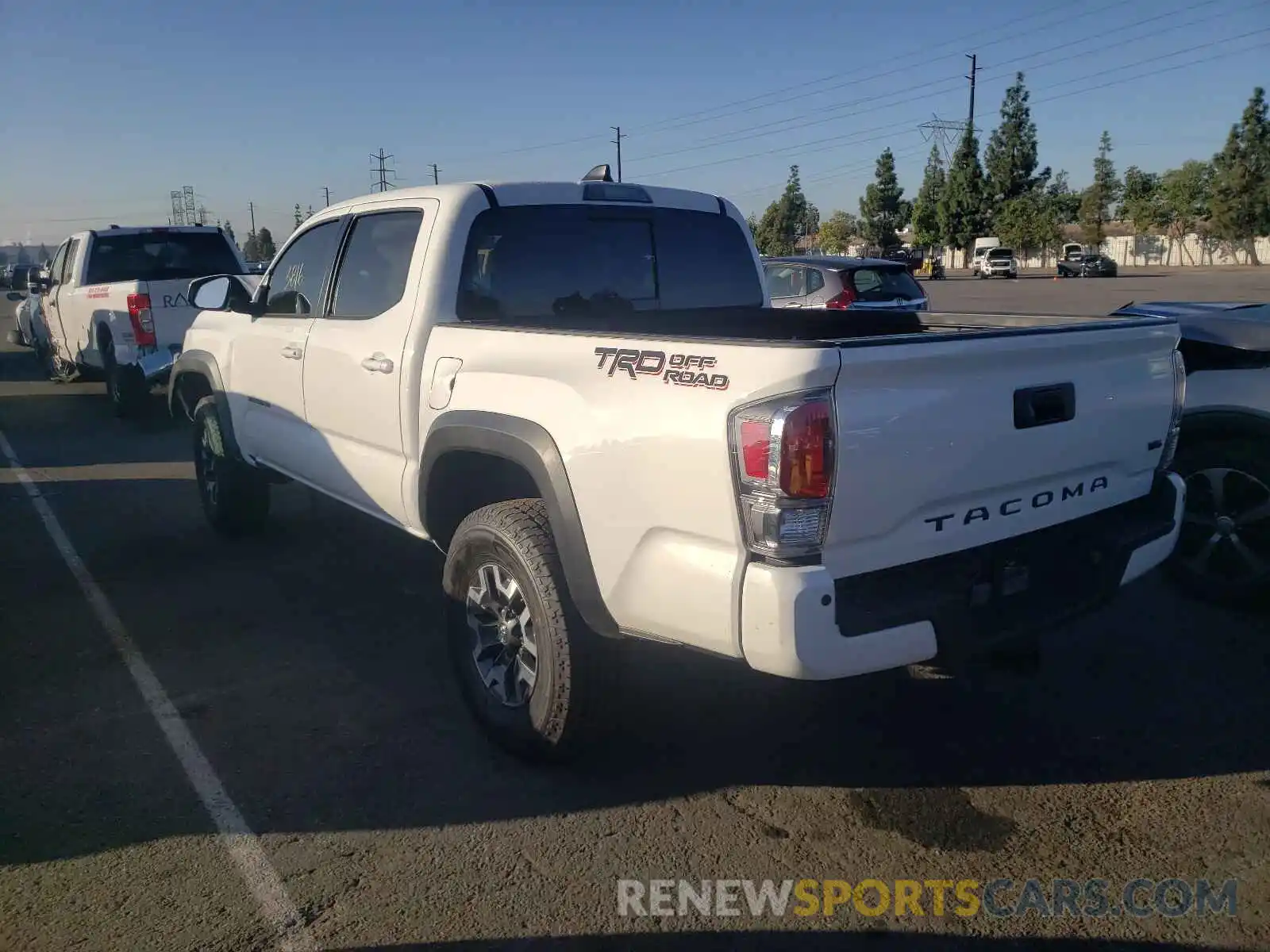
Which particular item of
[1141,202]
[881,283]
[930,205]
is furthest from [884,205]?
[881,283]

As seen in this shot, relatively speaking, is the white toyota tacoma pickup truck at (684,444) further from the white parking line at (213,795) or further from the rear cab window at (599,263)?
the white parking line at (213,795)

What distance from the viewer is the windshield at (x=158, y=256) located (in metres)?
11.5

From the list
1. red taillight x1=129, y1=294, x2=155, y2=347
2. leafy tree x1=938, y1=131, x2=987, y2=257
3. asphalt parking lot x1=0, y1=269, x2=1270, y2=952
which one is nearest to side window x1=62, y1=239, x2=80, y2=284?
red taillight x1=129, y1=294, x2=155, y2=347

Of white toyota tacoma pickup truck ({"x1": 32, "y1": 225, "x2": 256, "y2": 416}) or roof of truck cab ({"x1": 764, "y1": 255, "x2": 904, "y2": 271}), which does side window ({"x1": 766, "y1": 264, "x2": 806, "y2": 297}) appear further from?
A: white toyota tacoma pickup truck ({"x1": 32, "y1": 225, "x2": 256, "y2": 416})

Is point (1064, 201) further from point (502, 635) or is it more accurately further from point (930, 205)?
point (502, 635)

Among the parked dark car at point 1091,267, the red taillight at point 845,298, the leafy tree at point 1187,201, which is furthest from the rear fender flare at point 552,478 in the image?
the leafy tree at point 1187,201

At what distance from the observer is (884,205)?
75.1m

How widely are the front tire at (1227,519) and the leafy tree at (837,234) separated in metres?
71.7

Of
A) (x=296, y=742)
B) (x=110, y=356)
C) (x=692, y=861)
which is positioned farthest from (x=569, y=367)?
(x=110, y=356)

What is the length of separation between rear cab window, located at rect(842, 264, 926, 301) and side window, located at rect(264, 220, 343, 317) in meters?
8.79

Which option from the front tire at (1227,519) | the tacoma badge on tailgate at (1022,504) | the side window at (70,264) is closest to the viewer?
the tacoma badge on tailgate at (1022,504)

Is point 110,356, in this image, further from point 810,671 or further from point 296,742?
point 810,671

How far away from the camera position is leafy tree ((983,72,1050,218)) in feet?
228

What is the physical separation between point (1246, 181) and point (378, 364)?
70.9m
